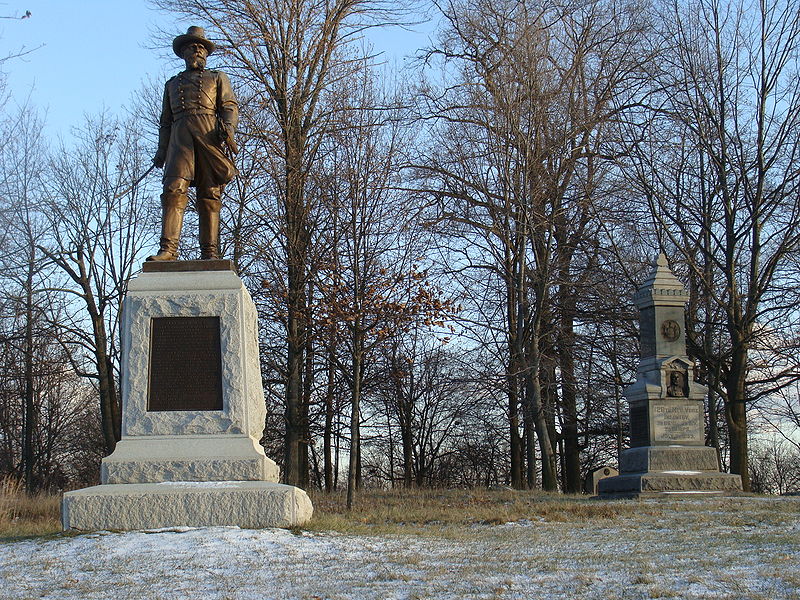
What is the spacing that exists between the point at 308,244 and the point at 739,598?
54.2 ft

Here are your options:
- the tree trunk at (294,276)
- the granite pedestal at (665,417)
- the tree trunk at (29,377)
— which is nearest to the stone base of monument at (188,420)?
the granite pedestal at (665,417)

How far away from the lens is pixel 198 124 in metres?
9.94

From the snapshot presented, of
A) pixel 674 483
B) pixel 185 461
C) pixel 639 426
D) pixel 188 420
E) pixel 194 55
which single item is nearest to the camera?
pixel 185 461

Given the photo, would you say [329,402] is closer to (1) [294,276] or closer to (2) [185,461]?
(1) [294,276]

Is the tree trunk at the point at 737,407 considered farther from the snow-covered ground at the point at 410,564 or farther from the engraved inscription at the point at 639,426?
the snow-covered ground at the point at 410,564

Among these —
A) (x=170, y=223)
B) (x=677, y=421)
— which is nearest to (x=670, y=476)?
(x=677, y=421)

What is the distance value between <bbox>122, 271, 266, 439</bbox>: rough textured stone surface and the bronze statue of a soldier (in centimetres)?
55

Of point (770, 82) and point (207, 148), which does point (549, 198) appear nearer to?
point (770, 82)

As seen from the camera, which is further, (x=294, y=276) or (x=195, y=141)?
(x=294, y=276)

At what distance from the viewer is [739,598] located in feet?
17.4

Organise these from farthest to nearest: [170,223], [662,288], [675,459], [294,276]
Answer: [294,276] → [662,288] → [675,459] → [170,223]

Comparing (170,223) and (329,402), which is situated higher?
(170,223)

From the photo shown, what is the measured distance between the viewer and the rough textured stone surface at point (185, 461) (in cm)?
868

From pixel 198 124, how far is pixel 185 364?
2.62 metres
